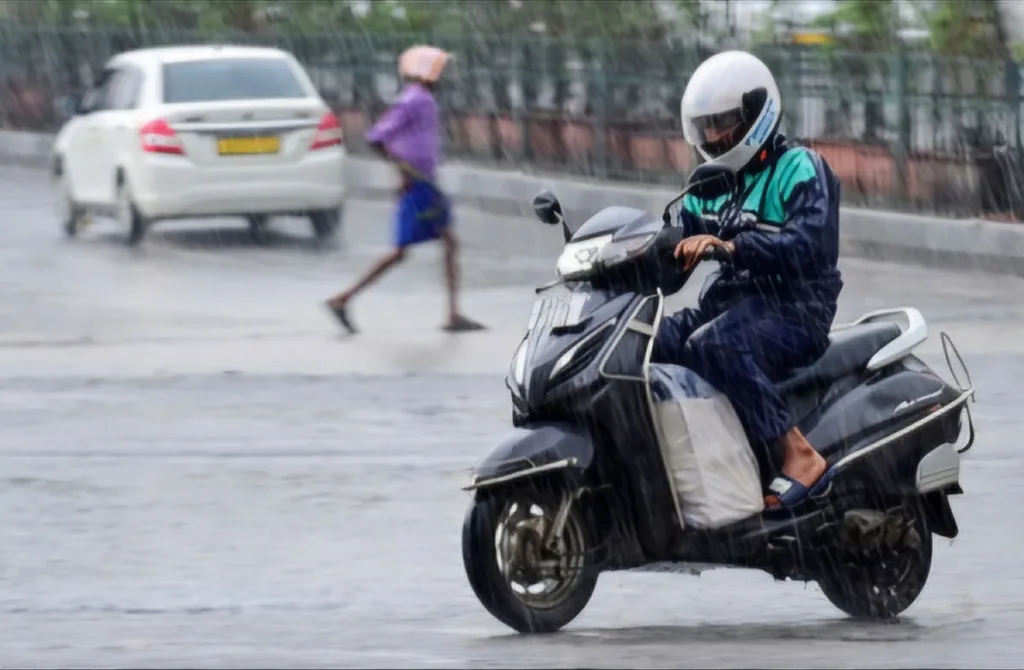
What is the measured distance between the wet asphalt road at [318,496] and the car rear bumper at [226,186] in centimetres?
194

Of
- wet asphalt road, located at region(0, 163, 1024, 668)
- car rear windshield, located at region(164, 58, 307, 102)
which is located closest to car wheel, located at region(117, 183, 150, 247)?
car rear windshield, located at region(164, 58, 307, 102)

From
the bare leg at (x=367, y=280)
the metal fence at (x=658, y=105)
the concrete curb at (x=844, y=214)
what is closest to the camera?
the bare leg at (x=367, y=280)

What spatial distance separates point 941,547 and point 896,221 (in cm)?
1062

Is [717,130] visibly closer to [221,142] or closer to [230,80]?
[221,142]

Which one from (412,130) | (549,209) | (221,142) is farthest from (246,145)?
(549,209)

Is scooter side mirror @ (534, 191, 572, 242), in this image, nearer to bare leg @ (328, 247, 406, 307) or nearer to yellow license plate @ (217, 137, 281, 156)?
bare leg @ (328, 247, 406, 307)

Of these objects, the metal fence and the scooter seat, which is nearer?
the scooter seat

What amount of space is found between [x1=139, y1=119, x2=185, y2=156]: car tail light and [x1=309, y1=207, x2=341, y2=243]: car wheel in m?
1.34

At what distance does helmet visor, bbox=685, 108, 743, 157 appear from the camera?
23.7ft

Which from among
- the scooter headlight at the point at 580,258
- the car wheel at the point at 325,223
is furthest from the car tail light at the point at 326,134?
the scooter headlight at the point at 580,258

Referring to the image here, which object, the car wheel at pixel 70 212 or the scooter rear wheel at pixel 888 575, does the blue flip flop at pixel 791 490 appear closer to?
the scooter rear wheel at pixel 888 575

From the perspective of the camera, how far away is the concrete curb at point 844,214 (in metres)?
18.3

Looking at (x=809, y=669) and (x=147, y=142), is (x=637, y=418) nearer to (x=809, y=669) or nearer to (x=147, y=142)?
(x=809, y=669)

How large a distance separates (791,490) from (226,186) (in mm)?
13773
